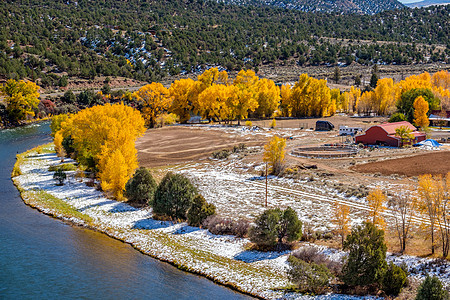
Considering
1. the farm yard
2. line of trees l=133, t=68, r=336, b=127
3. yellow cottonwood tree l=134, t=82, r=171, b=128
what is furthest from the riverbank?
line of trees l=133, t=68, r=336, b=127

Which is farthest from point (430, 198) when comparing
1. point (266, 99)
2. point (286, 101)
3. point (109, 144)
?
point (286, 101)

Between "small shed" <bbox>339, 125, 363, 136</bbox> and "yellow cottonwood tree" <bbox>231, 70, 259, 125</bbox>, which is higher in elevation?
"yellow cottonwood tree" <bbox>231, 70, 259, 125</bbox>

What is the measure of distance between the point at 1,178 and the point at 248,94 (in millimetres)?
56782

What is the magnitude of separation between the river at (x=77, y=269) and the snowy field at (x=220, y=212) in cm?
131

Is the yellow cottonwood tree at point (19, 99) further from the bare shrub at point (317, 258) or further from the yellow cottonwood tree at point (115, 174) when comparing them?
the bare shrub at point (317, 258)

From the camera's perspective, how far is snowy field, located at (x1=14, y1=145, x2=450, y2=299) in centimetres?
3005

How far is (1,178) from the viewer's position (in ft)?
192

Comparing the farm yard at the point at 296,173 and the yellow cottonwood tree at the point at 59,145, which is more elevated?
the yellow cottonwood tree at the point at 59,145

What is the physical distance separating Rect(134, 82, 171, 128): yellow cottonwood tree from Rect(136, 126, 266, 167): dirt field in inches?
213

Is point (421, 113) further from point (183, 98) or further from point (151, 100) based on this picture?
point (151, 100)

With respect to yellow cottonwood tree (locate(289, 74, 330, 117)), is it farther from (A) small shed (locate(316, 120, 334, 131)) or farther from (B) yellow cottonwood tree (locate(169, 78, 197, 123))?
(B) yellow cottonwood tree (locate(169, 78, 197, 123))

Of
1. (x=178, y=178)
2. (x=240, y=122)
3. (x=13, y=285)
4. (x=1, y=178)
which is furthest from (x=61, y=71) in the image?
(x=13, y=285)

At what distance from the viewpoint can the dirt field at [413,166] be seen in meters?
53.2

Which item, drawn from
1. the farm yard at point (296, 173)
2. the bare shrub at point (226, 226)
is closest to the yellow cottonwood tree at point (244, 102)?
the farm yard at point (296, 173)
